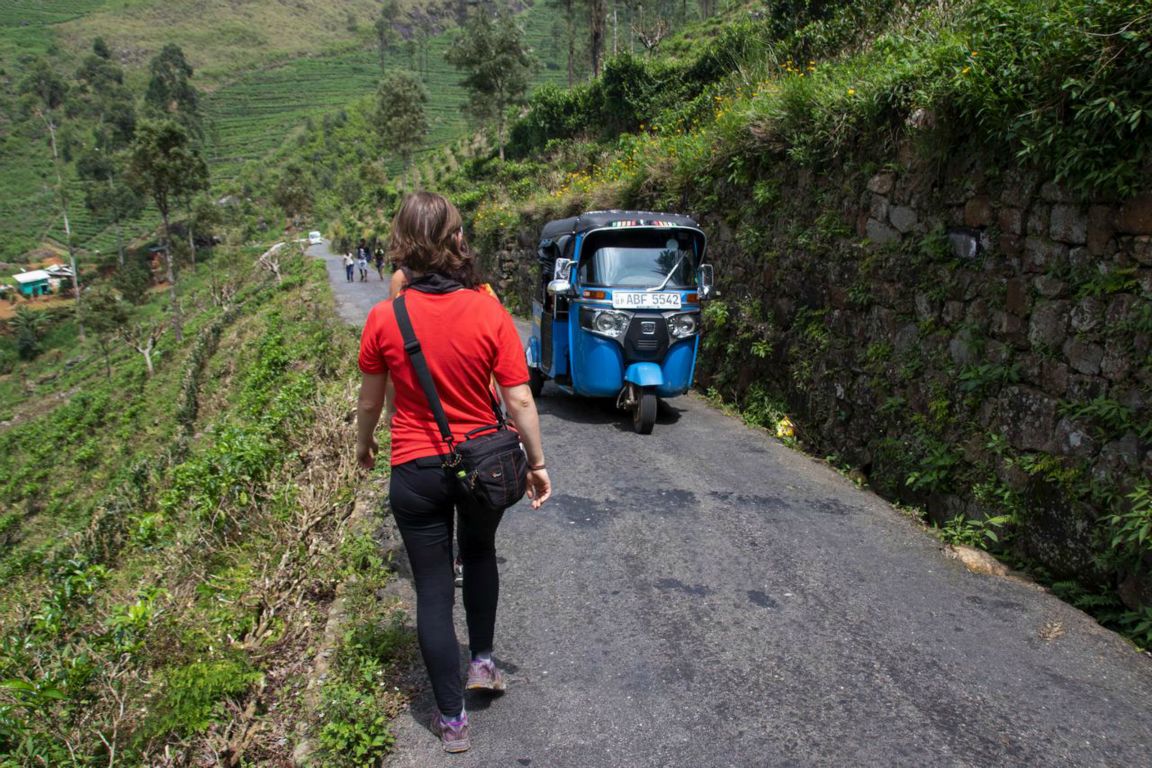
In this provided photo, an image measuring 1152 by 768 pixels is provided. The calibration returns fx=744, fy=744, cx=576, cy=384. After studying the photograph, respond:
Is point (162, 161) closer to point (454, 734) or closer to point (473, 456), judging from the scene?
point (473, 456)

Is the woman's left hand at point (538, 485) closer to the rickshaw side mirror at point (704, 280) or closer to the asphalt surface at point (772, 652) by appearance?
the asphalt surface at point (772, 652)

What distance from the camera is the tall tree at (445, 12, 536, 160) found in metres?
41.4

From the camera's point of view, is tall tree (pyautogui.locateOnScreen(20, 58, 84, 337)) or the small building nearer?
the small building

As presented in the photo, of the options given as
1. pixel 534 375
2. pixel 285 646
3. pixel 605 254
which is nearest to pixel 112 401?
pixel 534 375

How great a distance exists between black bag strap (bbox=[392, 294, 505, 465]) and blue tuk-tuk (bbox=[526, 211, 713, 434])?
4941 mm

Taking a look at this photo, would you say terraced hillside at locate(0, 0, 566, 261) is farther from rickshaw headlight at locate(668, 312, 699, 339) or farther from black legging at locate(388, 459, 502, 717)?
black legging at locate(388, 459, 502, 717)

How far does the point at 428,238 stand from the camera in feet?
9.67

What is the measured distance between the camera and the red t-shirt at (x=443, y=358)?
2938 mm

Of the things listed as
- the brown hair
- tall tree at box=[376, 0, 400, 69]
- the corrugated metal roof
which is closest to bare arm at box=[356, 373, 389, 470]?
the brown hair

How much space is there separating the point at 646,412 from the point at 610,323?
3.35ft

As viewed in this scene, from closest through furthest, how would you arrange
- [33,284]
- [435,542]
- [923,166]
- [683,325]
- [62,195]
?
[435,542] < [923,166] < [683,325] < [33,284] < [62,195]

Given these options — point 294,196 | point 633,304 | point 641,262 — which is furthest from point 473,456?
point 294,196

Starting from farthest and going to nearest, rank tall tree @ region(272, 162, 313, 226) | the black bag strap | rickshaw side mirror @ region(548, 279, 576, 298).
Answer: tall tree @ region(272, 162, 313, 226)
rickshaw side mirror @ region(548, 279, 576, 298)
the black bag strap

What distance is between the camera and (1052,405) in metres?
4.77
